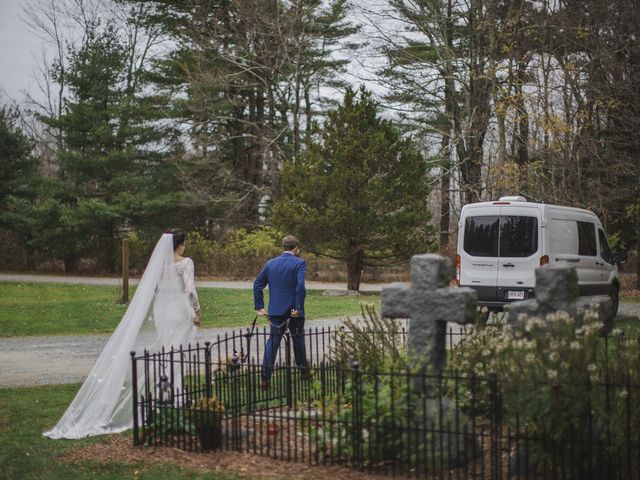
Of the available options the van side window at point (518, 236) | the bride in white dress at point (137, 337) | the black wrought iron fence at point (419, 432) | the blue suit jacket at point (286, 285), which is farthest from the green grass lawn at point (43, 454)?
the van side window at point (518, 236)

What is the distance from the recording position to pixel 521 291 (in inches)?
626

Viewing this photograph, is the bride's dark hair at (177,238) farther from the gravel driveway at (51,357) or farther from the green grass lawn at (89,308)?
the green grass lawn at (89,308)

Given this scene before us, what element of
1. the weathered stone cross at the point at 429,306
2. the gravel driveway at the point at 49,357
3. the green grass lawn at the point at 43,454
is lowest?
the green grass lawn at the point at 43,454

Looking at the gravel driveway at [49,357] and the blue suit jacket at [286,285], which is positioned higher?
the blue suit jacket at [286,285]

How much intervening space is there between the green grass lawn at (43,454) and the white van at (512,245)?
30.3ft

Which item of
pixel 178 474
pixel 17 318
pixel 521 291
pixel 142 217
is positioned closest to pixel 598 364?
pixel 178 474

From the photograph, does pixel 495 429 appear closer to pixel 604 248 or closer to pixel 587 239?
pixel 587 239

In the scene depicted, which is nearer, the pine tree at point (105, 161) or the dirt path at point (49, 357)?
the dirt path at point (49, 357)

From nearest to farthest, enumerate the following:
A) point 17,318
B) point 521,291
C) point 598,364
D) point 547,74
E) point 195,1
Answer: point 598,364 → point 521,291 → point 17,318 → point 547,74 → point 195,1

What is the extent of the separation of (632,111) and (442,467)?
20.7 meters

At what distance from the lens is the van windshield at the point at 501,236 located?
15.9 metres

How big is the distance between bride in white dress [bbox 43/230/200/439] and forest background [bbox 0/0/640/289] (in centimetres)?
1678

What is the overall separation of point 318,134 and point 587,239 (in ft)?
46.8

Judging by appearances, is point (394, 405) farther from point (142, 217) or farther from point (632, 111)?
point (142, 217)
